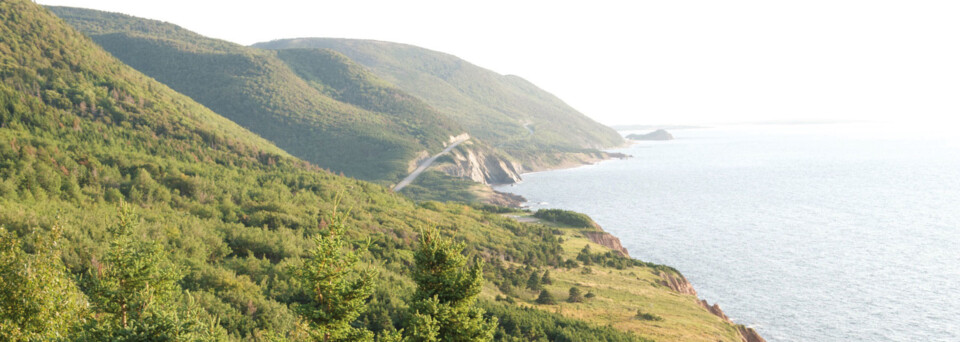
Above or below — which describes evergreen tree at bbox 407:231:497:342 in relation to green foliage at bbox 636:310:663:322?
above

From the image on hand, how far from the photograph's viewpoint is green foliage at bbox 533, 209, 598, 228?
335 ft

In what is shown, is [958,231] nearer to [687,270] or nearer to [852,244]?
[852,244]

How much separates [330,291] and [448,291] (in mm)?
4240

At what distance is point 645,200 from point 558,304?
334 feet

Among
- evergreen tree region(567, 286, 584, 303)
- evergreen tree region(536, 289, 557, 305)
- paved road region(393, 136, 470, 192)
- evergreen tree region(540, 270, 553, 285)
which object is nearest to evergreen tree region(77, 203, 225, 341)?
evergreen tree region(536, 289, 557, 305)

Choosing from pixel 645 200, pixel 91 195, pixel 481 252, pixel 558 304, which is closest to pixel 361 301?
pixel 558 304

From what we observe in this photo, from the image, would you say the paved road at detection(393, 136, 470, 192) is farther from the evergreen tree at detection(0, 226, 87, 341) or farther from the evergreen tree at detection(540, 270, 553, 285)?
the evergreen tree at detection(0, 226, 87, 341)

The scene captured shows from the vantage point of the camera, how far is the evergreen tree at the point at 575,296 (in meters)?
56.7

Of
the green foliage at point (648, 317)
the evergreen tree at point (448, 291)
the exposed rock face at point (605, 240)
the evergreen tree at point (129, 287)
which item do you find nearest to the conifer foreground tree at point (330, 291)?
the evergreen tree at point (448, 291)

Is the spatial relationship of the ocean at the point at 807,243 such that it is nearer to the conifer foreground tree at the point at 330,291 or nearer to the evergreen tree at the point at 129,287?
the conifer foreground tree at the point at 330,291

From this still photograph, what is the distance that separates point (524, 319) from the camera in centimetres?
4275

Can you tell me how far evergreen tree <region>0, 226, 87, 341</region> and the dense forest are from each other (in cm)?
5

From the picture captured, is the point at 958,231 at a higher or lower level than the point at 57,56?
lower

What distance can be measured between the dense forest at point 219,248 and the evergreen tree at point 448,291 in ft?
0.22
